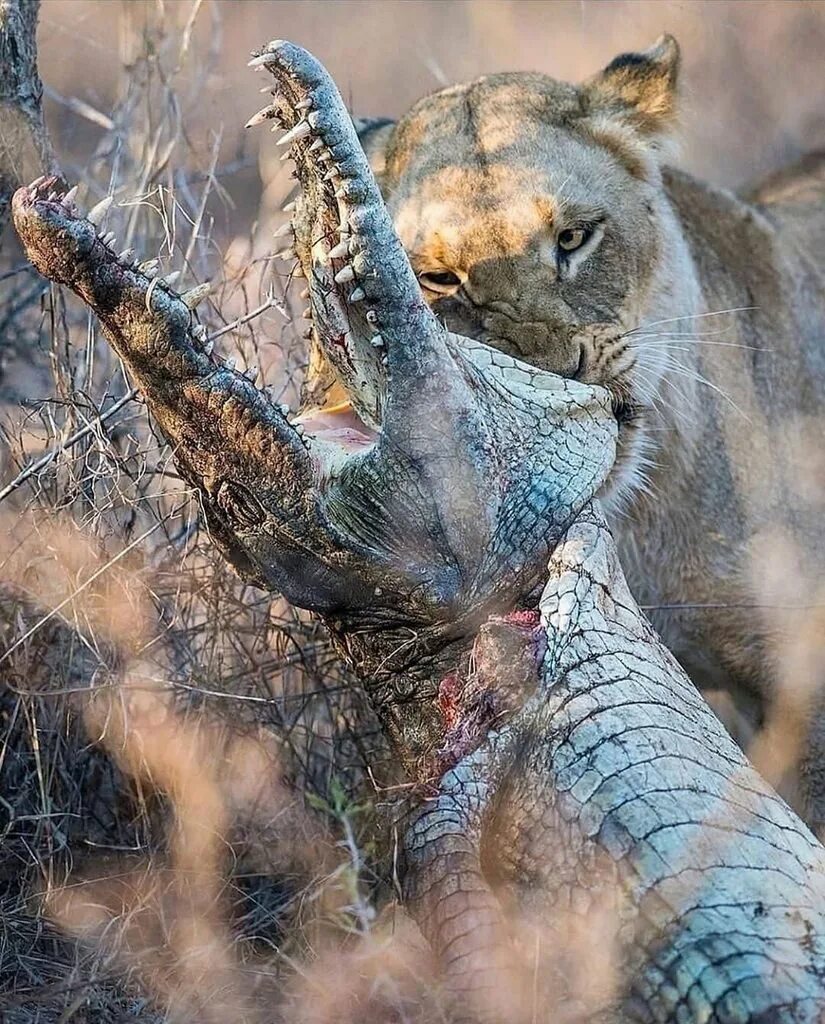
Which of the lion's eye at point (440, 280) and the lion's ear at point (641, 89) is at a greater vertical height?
the lion's ear at point (641, 89)

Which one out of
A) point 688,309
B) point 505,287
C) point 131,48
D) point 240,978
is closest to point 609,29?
point 131,48

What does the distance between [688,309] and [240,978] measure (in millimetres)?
1796

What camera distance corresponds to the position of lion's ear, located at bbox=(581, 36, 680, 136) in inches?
144

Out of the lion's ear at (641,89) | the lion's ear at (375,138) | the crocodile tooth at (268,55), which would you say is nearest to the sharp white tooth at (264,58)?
the crocodile tooth at (268,55)

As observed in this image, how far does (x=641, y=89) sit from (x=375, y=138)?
0.65m

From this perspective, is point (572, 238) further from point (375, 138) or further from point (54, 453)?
point (54, 453)

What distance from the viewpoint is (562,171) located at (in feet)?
10.9

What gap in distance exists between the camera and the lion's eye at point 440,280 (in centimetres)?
316

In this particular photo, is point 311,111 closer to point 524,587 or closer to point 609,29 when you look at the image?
point 524,587

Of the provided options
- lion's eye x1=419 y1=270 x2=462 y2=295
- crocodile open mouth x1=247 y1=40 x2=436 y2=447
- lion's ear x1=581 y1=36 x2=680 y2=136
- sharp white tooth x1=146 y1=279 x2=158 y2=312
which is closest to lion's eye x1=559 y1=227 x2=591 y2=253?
lion's eye x1=419 y1=270 x2=462 y2=295

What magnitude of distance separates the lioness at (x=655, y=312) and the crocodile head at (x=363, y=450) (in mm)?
712

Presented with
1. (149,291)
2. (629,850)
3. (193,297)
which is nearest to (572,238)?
(193,297)

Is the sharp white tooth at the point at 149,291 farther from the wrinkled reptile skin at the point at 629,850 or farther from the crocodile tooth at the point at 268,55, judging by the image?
the wrinkled reptile skin at the point at 629,850

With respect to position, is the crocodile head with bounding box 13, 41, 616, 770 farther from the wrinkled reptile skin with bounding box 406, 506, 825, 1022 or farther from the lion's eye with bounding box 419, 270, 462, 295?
the lion's eye with bounding box 419, 270, 462, 295
